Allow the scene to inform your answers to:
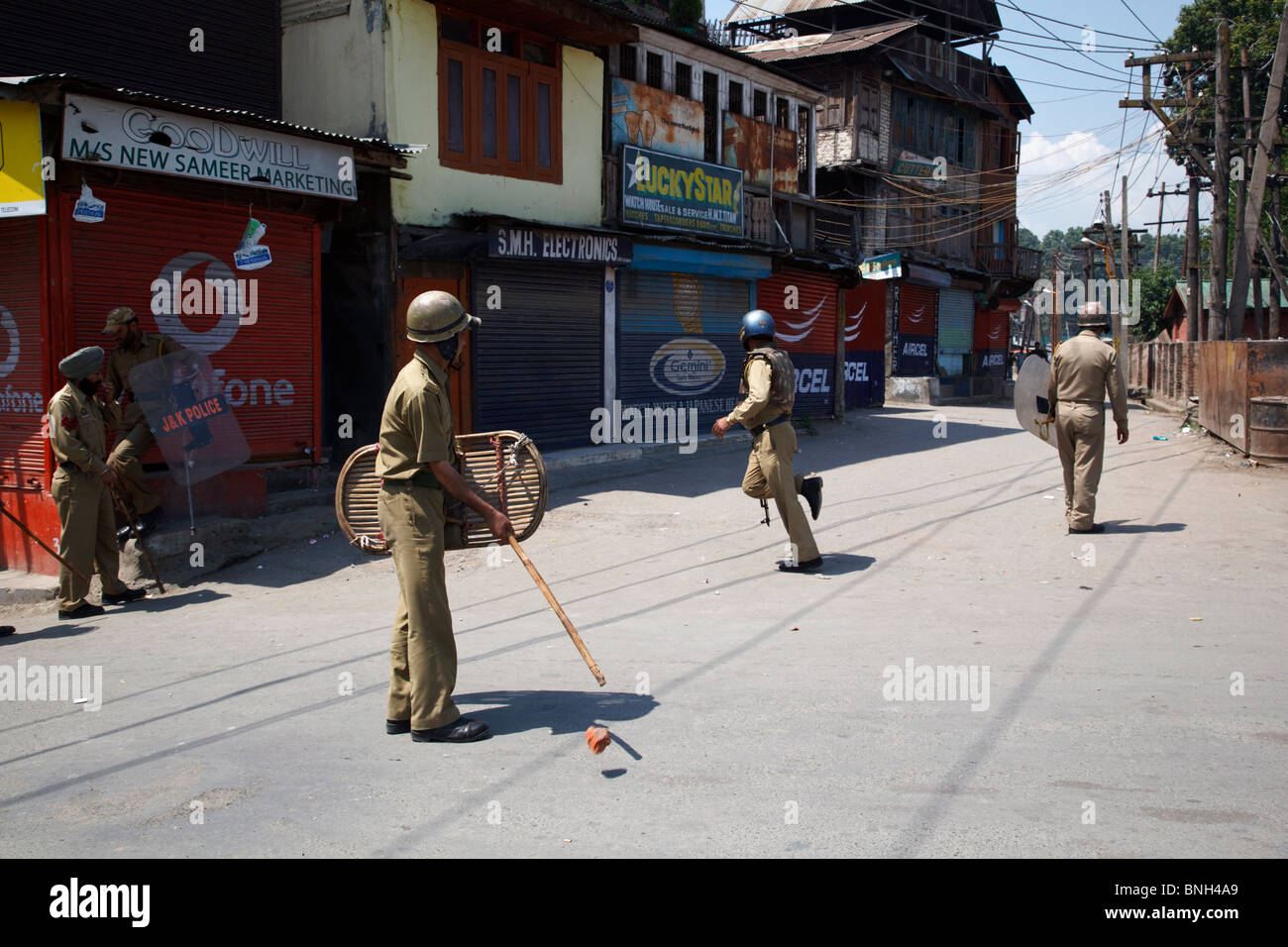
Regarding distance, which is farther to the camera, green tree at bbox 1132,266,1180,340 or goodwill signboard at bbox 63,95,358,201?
green tree at bbox 1132,266,1180,340

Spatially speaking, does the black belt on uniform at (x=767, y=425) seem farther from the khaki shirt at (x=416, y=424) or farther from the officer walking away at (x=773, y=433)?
the khaki shirt at (x=416, y=424)

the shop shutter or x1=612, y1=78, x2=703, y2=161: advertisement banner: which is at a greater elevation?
x1=612, y1=78, x2=703, y2=161: advertisement banner

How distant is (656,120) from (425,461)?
1331 centimetres

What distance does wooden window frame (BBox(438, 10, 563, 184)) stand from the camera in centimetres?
1305

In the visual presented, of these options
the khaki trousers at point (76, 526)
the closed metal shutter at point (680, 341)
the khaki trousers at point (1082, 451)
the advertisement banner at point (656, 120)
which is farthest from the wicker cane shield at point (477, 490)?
the advertisement banner at point (656, 120)

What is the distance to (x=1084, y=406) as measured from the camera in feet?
32.5

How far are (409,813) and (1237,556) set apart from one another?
24.8 ft

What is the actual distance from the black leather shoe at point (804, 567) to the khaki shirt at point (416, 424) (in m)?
4.53

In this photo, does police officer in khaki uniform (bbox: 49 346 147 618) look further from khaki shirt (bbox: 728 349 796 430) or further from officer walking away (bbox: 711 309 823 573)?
khaki shirt (bbox: 728 349 796 430)

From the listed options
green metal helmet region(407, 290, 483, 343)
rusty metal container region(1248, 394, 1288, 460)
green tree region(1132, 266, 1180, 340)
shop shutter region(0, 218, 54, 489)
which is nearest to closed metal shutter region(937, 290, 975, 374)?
rusty metal container region(1248, 394, 1288, 460)

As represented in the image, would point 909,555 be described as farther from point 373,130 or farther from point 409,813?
point 373,130

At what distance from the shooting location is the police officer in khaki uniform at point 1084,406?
9.82 metres

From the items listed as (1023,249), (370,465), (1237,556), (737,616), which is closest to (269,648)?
(370,465)

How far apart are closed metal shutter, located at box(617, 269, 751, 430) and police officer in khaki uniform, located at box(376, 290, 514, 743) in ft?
37.0
